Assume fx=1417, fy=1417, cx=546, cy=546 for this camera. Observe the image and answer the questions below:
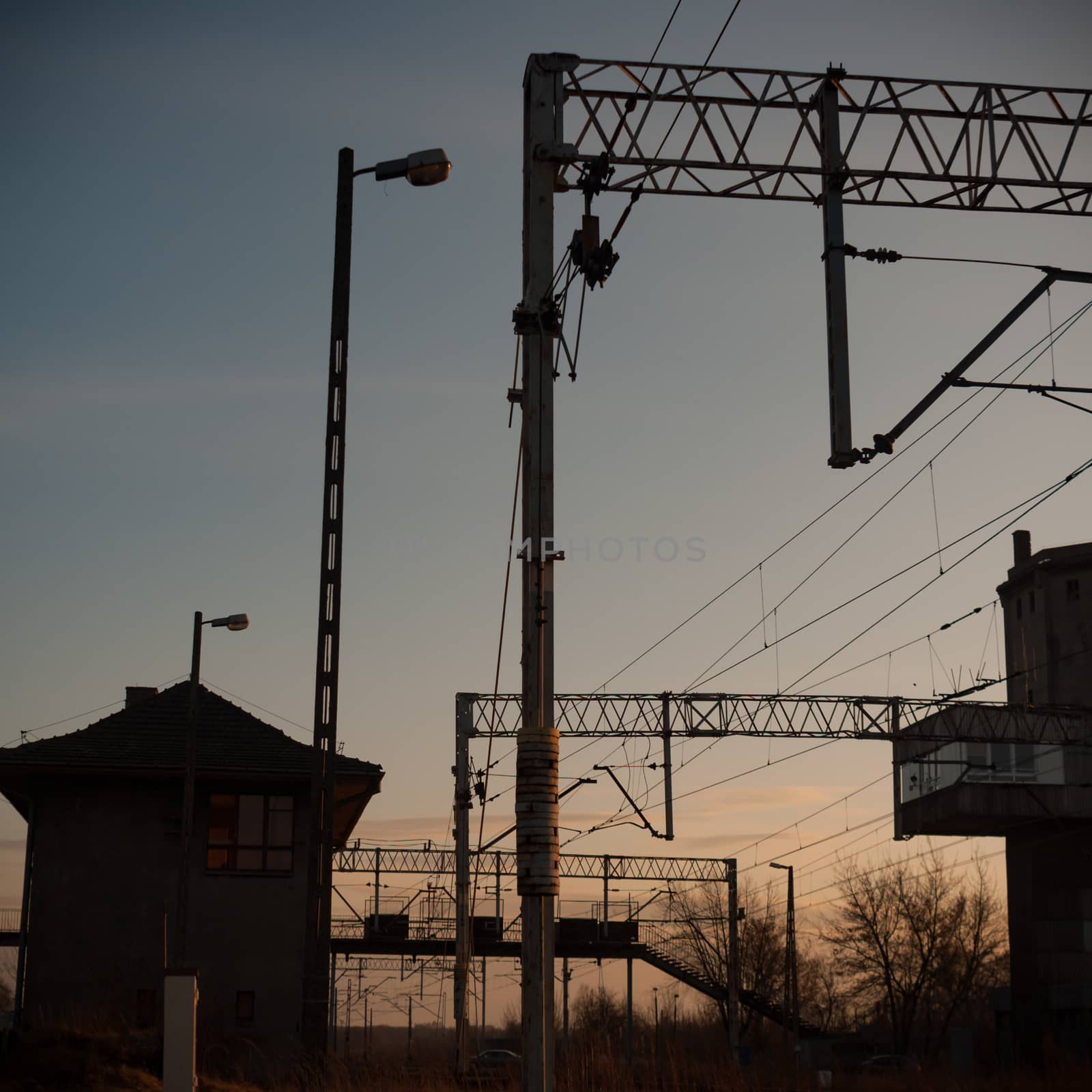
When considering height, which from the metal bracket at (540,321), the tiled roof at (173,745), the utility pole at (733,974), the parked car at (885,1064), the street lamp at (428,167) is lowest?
the parked car at (885,1064)

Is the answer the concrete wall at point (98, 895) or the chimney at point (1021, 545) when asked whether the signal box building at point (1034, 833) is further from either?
the concrete wall at point (98, 895)

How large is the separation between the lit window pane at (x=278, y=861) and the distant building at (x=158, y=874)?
0.07ft

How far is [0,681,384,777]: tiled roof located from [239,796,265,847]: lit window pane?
0.90 meters

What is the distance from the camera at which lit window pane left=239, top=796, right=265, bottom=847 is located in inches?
1244

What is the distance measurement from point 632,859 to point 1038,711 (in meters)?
22.2

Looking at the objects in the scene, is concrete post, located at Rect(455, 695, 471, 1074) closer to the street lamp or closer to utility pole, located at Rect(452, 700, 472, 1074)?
utility pole, located at Rect(452, 700, 472, 1074)

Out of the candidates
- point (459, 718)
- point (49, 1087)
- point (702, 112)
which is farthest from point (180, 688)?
point (702, 112)

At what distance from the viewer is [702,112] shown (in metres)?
13.3

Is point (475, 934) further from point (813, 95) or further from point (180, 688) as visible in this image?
point (813, 95)

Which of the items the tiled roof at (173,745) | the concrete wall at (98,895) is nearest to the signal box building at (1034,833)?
the tiled roof at (173,745)

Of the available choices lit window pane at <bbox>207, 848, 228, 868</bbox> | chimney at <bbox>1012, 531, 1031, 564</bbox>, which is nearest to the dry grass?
lit window pane at <bbox>207, 848, 228, 868</bbox>

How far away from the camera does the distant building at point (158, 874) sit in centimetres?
3033

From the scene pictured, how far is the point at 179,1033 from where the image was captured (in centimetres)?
1459

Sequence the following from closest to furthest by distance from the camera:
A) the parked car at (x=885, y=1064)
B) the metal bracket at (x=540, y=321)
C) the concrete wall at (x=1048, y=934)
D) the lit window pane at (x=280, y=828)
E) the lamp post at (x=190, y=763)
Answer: the metal bracket at (x=540, y=321) → the lamp post at (x=190, y=763) → the lit window pane at (x=280, y=828) → the concrete wall at (x=1048, y=934) → the parked car at (x=885, y=1064)
